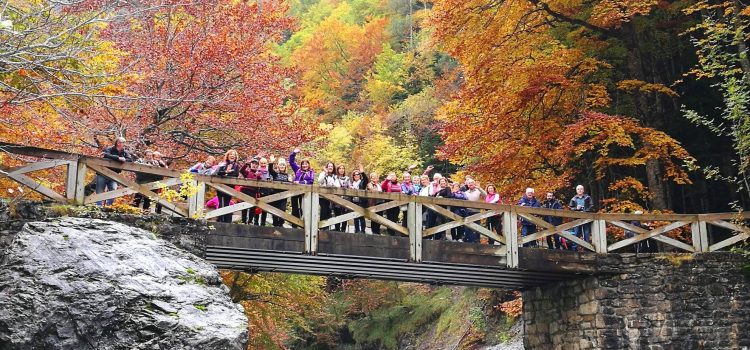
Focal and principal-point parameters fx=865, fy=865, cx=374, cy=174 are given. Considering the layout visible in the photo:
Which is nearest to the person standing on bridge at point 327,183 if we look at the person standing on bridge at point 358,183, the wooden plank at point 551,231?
the person standing on bridge at point 358,183

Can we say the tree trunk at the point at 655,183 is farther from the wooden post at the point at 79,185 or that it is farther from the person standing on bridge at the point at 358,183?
the wooden post at the point at 79,185

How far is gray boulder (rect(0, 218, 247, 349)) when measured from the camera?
29.3 ft

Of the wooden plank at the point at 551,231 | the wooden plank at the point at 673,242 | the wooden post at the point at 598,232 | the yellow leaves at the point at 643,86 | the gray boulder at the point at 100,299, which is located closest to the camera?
the gray boulder at the point at 100,299

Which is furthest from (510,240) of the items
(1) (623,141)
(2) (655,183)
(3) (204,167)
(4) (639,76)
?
(4) (639,76)

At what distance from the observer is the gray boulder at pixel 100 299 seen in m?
8.94

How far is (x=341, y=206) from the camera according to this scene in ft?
44.2

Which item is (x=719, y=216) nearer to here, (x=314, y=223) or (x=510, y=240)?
(x=510, y=240)

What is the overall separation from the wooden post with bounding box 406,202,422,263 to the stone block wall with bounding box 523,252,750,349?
3.45 m

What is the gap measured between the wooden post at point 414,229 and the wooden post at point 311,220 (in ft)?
5.23

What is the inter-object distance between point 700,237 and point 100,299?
1054cm

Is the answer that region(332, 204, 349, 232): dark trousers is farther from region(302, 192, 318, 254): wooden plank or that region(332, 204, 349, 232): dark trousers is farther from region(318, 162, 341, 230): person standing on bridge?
region(302, 192, 318, 254): wooden plank

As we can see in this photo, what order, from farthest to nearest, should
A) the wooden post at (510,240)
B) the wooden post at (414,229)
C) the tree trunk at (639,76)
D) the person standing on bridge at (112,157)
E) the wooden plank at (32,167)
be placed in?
the tree trunk at (639,76) < the wooden post at (510,240) < the wooden post at (414,229) < the person standing on bridge at (112,157) < the wooden plank at (32,167)

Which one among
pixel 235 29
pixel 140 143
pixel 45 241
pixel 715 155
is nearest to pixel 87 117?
pixel 140 143

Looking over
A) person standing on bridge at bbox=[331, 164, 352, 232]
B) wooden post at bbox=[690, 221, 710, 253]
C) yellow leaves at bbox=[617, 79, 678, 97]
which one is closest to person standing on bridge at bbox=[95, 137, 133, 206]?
person standing on bridge at bbox=[331, 164, 352, 232]
